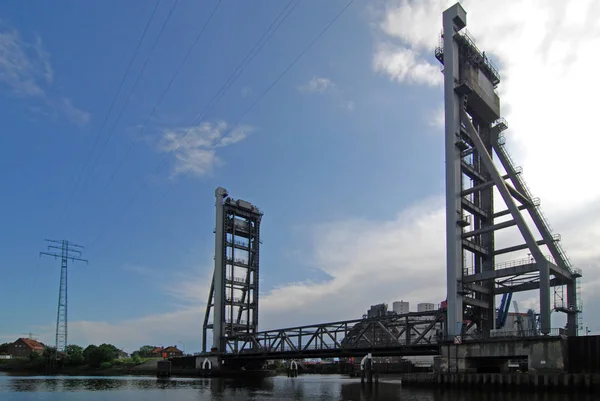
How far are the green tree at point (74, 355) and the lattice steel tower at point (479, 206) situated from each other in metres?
99.6

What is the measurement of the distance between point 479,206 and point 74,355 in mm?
105262


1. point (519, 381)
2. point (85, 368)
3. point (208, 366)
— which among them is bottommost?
point (85, 368)

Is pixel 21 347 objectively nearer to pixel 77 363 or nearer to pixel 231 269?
pixel 77 363

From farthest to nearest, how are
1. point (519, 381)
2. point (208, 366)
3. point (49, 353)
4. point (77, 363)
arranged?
point (49, 353) → point (77, 363) → point (208, 366) → point (519, 381)

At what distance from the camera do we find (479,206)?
57.8 m

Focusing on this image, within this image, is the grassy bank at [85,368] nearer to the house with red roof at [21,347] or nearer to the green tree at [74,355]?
the green tree at [74,355]

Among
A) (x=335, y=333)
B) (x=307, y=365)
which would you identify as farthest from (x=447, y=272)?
(x=307, y=365)

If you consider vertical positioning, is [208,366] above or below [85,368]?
above

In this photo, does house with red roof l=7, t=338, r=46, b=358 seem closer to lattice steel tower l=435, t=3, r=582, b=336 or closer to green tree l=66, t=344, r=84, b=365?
green tree l=66, t=344, r=84, b=365

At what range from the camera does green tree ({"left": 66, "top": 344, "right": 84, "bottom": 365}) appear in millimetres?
121312

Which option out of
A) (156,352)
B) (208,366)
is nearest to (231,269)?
(208,366)

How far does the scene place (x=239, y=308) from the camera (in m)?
88.5

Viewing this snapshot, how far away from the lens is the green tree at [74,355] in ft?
398

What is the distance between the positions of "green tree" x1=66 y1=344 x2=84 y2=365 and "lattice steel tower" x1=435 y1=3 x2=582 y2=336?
9964 cm
